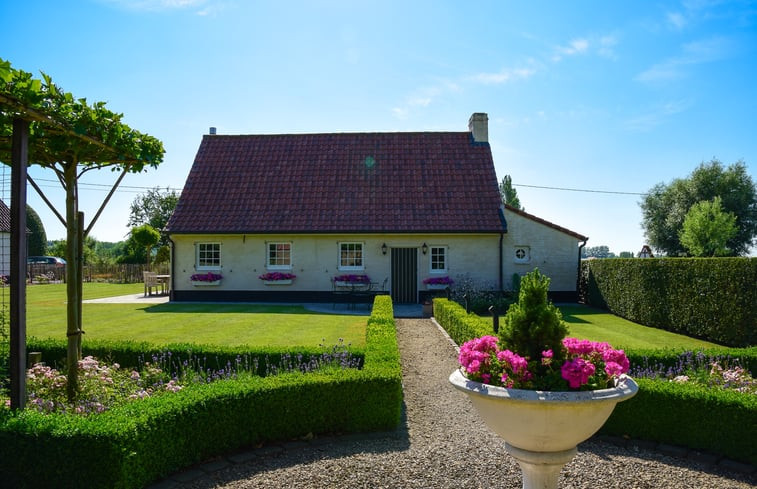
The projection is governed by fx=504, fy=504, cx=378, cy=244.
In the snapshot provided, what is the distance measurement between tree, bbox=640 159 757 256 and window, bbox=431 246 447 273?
26.0 m

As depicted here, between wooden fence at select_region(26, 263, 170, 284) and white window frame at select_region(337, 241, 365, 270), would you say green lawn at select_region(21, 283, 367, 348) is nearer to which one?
white window frame at select_region(337, 241, 365, 270)

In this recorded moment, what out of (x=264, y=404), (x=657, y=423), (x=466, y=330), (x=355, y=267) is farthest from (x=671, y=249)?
(x=264, y=404)

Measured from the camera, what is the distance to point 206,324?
1425 cm

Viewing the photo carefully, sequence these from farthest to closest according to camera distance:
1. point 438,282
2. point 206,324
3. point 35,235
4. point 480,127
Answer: point 35,235, point 480,127, point 438,282, point 206,324

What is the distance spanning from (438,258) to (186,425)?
1626cm

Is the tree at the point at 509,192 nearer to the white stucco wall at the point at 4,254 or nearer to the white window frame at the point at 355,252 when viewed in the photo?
the white window frame at the point at 355,252

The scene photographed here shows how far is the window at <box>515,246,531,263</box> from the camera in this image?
2050 cm

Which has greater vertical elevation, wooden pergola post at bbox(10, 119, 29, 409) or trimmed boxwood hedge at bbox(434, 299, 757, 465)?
wooden pergola post at bbox(10, 119, 29, 409)

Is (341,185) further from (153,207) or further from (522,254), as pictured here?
(153,207)

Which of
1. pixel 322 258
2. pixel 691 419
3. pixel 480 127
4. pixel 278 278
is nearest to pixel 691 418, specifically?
pixel 691 419

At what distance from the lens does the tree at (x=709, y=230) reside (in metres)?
33.1

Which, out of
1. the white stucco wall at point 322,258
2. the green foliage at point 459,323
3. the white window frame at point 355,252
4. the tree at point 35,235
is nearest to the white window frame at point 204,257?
the white stucco wall at point 322,258

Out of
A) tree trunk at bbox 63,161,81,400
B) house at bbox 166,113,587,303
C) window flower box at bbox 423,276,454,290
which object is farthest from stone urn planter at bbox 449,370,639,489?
house at bbox 166,113,587,303

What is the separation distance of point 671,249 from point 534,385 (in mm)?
43687
